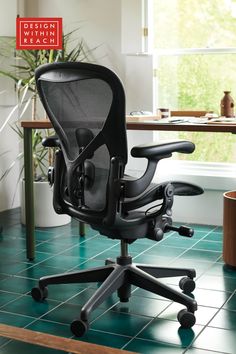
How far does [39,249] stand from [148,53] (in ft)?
5.56

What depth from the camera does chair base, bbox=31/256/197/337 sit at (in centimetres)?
276

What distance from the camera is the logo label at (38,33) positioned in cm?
485

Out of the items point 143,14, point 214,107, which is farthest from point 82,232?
point 143,14

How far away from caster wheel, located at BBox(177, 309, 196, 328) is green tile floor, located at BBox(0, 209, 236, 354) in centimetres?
3

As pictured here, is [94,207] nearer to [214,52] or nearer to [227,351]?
[227,351]

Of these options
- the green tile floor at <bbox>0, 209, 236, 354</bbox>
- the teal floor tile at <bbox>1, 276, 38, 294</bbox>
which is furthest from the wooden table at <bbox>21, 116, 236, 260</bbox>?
the teal floor tile at <bbox>1, 276, 38, 294</bbox>

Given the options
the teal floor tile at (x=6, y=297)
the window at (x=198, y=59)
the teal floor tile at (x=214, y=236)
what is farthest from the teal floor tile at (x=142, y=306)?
the window at (x=198, y=59)

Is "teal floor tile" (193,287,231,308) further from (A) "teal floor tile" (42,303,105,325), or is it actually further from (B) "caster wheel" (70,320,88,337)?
(B) "caster wheel" (70,320,88,337)

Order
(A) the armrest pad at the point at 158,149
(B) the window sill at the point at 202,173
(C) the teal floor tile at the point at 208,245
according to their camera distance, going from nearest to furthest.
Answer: (A) the armrest pad at the point at 158,149
(C) the teal floor tile at the point at 208,245
(B) the window sill at the point at 202,173

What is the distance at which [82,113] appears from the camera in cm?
280

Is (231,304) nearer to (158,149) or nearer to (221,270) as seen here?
(221,270)

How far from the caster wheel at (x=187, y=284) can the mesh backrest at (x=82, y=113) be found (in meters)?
0.68

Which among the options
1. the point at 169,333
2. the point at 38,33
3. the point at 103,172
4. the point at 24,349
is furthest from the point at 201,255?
the point at 38,33

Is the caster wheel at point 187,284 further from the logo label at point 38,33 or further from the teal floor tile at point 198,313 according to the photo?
the logo label at point 38,33
